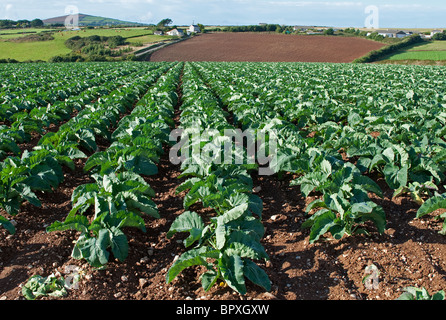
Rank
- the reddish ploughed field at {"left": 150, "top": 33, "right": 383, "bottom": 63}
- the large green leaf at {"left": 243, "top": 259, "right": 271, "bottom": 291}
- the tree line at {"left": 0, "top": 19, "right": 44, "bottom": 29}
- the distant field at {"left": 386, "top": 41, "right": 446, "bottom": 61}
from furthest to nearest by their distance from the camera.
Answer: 1. the tree line at {"left": 0, "top": 19, "right": 44, "bottom": 29}
2. the reddish ploughed field at {"left": 150, "top": 33, "right": 383, "bottom": 63}
3. the distant field at {"left": 386, "top": 41, "right": 446, "bottom": 61}
4. the large green leaf at {"left": 243, "top": 259, "right": 271, "bottom": 291}

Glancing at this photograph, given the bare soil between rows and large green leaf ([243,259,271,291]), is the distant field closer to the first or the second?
the bare soil between rows

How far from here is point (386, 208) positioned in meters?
4.42

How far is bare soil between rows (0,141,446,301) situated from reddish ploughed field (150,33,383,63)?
47.4m

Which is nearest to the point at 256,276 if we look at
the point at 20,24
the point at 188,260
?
the point at 188,260

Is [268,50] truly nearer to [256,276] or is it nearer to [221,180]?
[221,180]

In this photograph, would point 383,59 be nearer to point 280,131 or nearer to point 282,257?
point 280,131

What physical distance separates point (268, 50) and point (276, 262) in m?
59.4

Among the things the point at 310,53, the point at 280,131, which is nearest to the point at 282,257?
the point at 280,131

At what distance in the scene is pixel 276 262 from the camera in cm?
341

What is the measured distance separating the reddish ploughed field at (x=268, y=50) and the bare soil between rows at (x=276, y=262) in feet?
155

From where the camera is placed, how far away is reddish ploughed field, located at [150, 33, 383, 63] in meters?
50.5

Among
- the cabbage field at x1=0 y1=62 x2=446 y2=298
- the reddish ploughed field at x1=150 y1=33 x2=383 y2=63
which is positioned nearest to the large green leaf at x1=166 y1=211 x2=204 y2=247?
the cabbage field at x1=0 y1=62 x2=446 y2=298

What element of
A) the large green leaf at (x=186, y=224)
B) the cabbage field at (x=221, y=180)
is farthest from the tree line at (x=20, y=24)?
the large green leaf at (x=186, y=224)

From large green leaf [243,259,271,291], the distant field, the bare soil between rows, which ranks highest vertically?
the distant field
